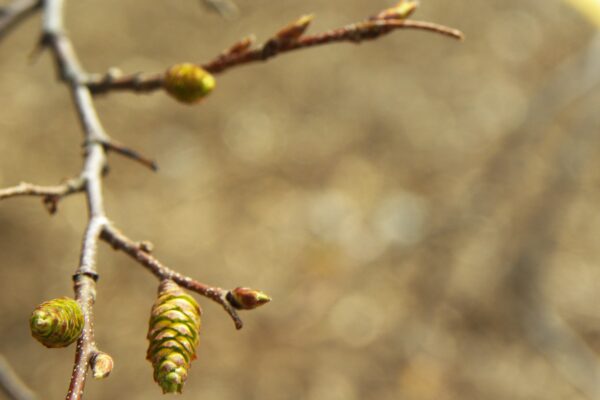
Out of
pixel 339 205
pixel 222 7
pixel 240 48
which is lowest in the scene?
pixel 240 48

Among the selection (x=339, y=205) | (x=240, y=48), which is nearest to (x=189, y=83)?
(x=240, y=48)

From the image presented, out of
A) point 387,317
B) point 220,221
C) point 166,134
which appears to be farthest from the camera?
point 166,134

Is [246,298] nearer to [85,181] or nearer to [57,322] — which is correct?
[57,322]

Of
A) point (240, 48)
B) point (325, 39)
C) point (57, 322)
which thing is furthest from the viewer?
point (240, 48)

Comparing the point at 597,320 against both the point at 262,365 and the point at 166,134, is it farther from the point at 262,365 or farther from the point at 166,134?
the point at 166,134

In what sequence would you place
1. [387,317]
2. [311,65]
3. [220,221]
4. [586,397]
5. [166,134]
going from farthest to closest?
1. [311,65]
2. [166,134]
3. [220,221]
4. [387,317]
5. [586,397]

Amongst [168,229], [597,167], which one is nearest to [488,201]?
[597,167]
